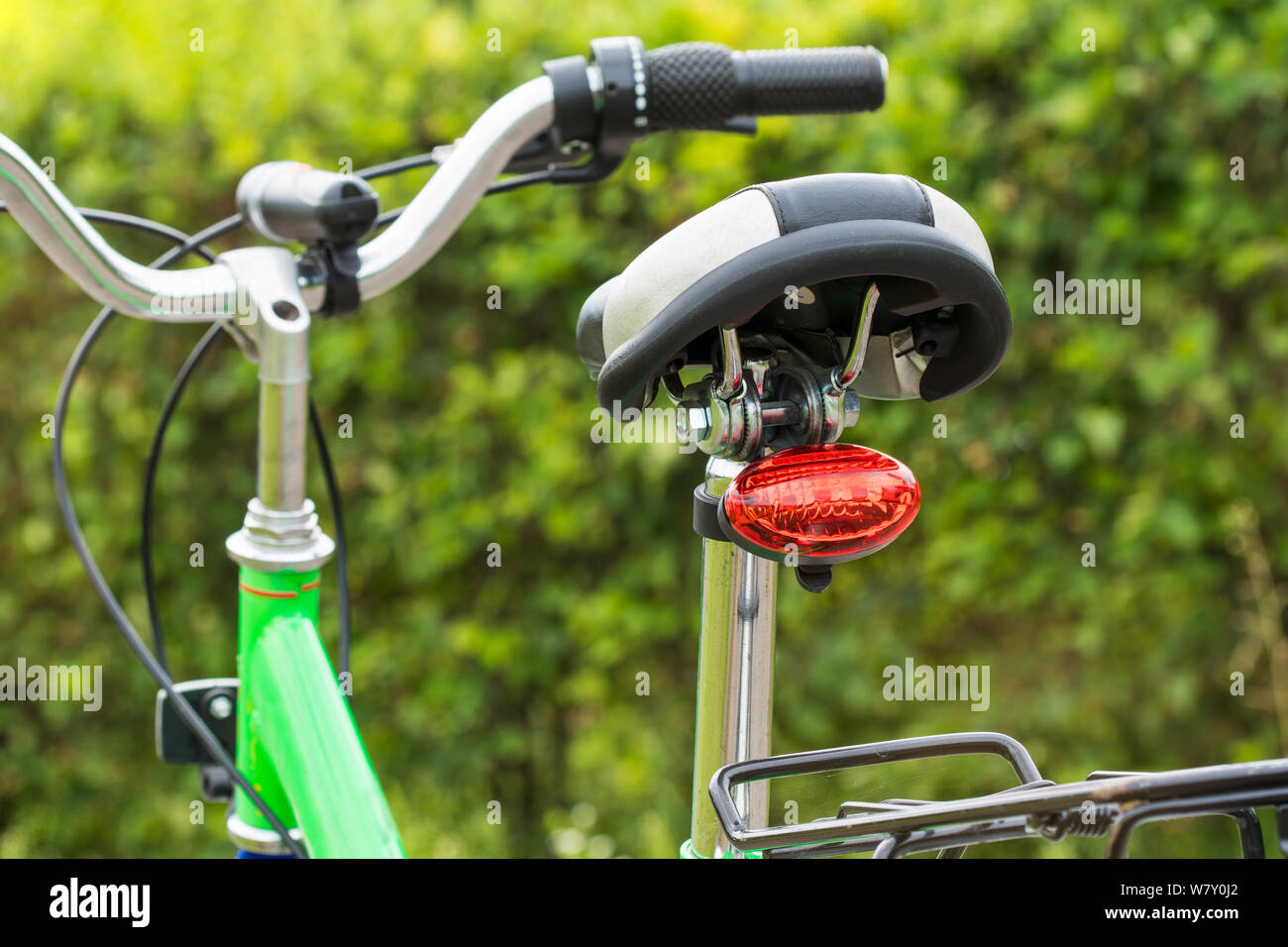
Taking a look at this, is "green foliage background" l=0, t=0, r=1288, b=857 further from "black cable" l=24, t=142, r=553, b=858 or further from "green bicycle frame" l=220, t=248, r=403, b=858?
"green bicycle frame" l=220, t=248, r=403, b=858

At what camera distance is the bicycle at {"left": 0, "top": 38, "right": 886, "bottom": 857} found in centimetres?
123

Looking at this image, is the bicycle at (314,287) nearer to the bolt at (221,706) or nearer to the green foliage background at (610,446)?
the bolt at (221,706)

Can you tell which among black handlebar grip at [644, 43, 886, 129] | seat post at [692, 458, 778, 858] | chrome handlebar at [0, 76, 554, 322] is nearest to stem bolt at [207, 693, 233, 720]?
chrome handlebar at [0, 76, 554, 322]

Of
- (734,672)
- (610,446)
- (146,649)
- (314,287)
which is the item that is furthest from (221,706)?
(610,446)

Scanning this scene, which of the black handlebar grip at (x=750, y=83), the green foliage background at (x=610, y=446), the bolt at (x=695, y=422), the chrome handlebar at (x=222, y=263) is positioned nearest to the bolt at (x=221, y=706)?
the chrome handlebar at (x=222, y=263)

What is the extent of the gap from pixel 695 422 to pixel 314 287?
456mm

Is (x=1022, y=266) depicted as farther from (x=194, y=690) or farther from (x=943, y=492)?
(x=194, y=690)

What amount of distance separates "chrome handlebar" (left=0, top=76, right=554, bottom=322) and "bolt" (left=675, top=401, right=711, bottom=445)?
1.17 feet

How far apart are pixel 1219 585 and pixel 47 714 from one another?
2922 mm

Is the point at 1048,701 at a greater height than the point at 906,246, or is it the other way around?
the point at 906,246

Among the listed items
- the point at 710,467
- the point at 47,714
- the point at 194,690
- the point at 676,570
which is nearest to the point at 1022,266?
the point at 676,570

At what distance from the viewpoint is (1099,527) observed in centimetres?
270

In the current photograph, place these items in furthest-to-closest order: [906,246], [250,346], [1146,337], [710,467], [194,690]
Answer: [1146,337] < [194,690] < [250,346] < [710,467] < [906,246]

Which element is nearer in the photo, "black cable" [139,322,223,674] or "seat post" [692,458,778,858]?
"seat post" [692,458,778,858]
